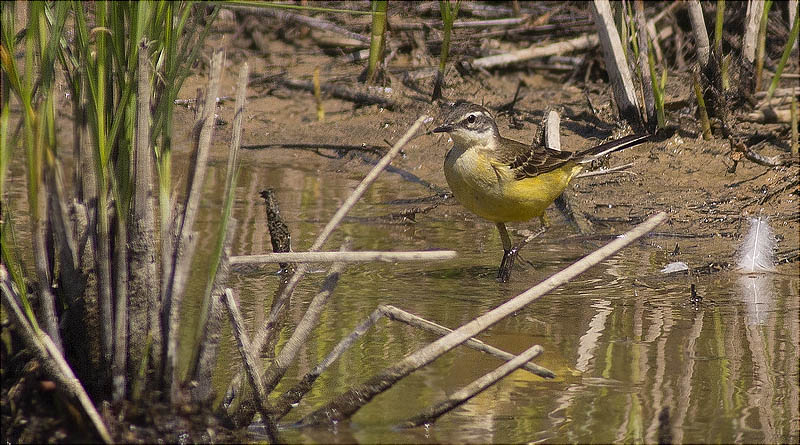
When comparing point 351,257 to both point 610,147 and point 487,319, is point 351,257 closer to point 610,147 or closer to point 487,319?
point 487,319

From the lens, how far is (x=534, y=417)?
3.98m

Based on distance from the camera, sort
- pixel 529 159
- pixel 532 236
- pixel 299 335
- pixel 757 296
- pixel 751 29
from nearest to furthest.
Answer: pixel 299 335
pixel 757 296
pixel 532 236
pixel 529 159
pixel 751 29

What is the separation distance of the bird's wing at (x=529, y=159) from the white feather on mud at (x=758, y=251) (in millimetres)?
1318

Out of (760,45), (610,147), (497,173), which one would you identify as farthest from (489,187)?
(760,45)

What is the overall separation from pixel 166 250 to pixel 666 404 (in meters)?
1.97

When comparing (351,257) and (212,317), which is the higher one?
(351,257)

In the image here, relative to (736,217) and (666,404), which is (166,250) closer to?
(666,404)

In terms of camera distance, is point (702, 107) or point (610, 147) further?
point (702, 107)

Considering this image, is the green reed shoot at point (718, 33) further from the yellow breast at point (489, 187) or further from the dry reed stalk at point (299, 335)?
the dry reed stalk at point (299, 335)

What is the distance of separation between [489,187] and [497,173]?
11 cm

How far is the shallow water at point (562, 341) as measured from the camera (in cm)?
387

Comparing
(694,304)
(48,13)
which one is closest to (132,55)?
(48,13)

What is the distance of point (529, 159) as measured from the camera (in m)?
6.81

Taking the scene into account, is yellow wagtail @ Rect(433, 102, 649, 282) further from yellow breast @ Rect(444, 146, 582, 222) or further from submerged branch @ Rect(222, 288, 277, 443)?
submerged branch @ Rect(222, 288, 277, 443)
